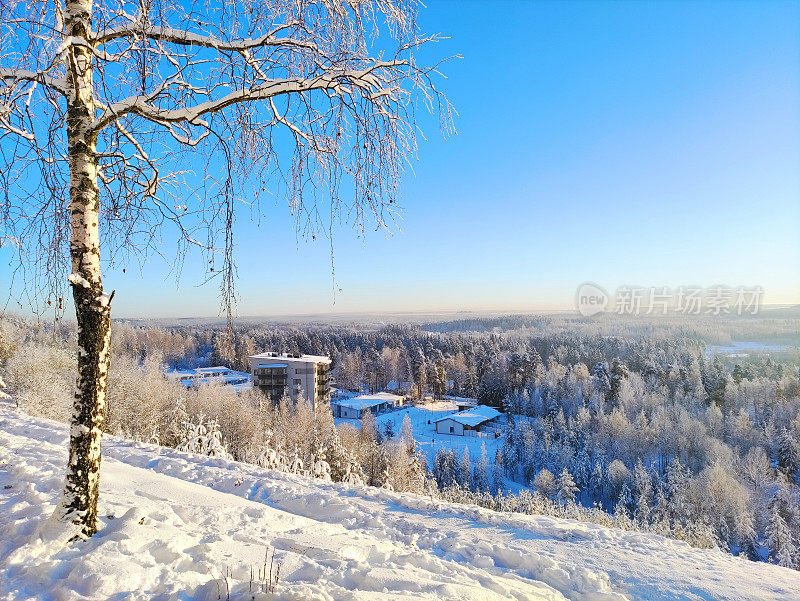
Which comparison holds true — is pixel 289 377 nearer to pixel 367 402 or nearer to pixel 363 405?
pixel 363 405

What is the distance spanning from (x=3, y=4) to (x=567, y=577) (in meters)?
5.23

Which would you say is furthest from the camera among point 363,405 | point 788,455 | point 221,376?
point 221,376

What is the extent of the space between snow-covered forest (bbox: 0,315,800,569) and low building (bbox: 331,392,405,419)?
745 centimetres

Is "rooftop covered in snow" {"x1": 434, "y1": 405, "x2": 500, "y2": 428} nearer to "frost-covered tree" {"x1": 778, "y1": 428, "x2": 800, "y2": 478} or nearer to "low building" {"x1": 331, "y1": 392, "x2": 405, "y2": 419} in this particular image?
"low building" {"x1": 331, "y1": 392, "x2": 405, "y2": 419}

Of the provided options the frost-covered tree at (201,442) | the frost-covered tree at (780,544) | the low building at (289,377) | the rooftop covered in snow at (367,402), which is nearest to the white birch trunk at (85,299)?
the frost-covered tree at (201,442)

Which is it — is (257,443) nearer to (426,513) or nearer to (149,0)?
(426,513)

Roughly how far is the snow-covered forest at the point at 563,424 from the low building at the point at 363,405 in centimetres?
745

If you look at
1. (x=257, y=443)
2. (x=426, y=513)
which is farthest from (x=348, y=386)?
(x=426, y=513)

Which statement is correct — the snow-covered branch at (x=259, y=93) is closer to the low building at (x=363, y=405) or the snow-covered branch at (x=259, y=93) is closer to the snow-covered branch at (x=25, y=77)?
the snow-covered branch at (x=25, y=77)

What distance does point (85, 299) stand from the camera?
262cm

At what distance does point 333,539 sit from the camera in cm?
396

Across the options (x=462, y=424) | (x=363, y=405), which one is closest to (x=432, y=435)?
(x=462, y=424)

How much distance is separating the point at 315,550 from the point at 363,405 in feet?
152

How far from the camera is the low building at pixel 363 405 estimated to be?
47875 mm
